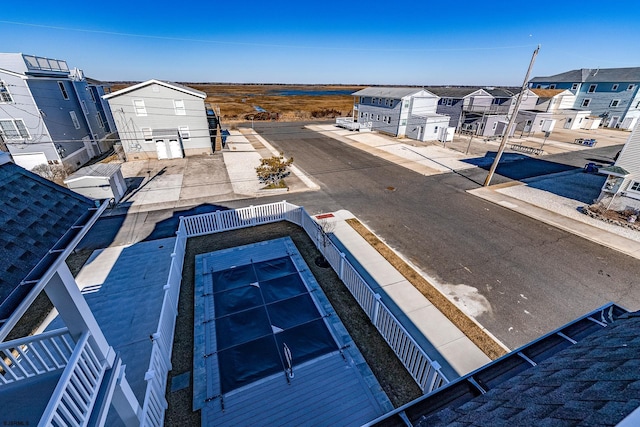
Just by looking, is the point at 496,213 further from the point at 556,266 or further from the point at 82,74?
the point at 82,74

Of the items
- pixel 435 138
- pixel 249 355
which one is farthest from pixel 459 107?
pixel 249 355

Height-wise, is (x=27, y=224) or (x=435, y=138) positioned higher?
(x=27, y=224)

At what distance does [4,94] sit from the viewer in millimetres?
19188

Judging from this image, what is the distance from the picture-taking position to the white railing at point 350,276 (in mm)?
6551

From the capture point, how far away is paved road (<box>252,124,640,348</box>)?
9562mm

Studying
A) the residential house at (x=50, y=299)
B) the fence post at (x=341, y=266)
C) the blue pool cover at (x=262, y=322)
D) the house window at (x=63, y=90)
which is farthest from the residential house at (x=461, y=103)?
the residential house at (x=50, y=299)

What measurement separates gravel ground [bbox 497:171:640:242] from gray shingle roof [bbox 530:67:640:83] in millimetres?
34337

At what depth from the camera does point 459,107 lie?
1486 inches

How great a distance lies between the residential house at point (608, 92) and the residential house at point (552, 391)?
5971 cm

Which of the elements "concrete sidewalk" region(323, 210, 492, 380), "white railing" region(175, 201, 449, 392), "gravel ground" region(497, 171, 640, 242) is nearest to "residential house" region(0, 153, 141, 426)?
"white railing" region(175, 201, 449, 392)

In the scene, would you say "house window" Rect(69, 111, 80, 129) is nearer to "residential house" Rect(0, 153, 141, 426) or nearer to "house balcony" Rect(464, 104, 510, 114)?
"residential house" Rect(0, 153, 141, 426)

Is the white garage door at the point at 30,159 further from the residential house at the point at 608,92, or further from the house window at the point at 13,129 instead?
the residential house at the point at 608,92

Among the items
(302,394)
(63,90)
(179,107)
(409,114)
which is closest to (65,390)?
(302,394)

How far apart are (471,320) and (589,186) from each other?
20.2 meters
